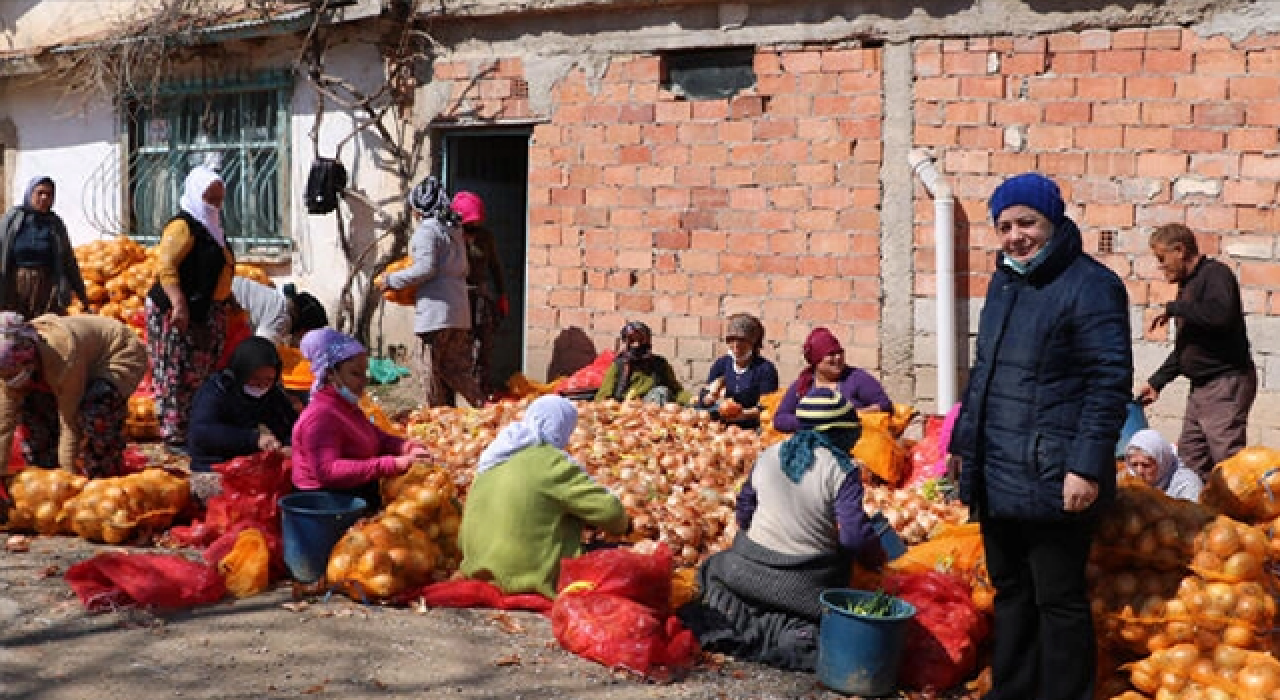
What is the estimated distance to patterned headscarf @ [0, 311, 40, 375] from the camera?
6.50 m

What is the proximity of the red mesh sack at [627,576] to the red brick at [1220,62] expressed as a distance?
510cm

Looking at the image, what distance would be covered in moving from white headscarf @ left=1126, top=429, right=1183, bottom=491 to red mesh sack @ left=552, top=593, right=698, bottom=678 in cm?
230

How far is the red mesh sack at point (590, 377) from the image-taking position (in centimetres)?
1011

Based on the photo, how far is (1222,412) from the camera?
6.98 metres

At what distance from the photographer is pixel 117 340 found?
23.4 ft

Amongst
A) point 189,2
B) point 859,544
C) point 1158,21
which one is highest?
point 189,2

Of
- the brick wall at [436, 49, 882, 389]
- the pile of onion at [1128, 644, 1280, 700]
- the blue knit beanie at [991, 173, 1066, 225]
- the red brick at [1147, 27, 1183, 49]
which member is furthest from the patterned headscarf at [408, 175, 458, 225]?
the pile of onion at [1128, 644, 1280, 700]

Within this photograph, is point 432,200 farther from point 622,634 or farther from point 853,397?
point 622,634

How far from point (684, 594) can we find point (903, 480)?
291cm

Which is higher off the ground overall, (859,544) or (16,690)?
(859,544)

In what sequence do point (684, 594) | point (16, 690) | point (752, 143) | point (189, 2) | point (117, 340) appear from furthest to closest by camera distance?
1. point (189, 2)
2. point (752, 143)
3. point (117, 340)
4. point (684, 594)
5. point (16, 690)

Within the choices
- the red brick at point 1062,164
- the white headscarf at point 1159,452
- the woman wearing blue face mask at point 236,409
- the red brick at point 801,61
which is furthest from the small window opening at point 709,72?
the white headscarf at point 1159,452

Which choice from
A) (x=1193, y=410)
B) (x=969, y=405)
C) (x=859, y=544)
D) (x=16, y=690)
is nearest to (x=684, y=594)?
(x=859, y=544)

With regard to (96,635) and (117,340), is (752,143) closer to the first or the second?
(117,340)
